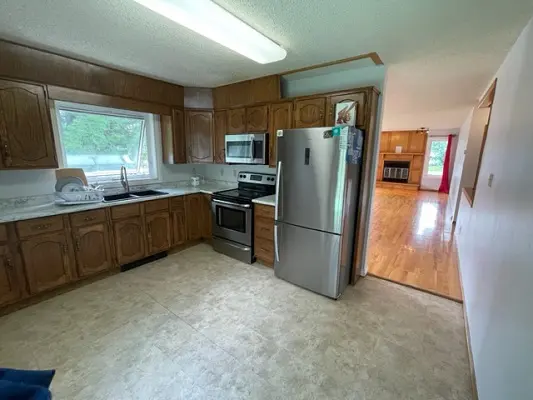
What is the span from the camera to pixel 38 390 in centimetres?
72

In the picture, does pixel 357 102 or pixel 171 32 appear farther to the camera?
pixel 357 102

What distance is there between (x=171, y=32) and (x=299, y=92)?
1742 millimetres

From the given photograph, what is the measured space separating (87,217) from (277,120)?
8.11 feet

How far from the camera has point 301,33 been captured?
1964 millimetres

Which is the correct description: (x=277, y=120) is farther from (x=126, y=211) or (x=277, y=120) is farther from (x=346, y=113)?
(x=126, y=211)

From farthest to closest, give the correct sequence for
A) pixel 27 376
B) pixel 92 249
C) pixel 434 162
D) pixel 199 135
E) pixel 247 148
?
pixel 434 162
pixel 199 135
pixel 247 148
pixel 92 249
pixel 27 376

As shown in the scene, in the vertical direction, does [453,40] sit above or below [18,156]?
above

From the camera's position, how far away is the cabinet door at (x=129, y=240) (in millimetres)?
2945

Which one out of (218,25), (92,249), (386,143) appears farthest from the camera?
(386,143)

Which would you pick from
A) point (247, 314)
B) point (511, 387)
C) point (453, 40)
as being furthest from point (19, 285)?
point (453, 40)

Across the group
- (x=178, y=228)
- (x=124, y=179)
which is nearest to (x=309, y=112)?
(x=178, y=228)

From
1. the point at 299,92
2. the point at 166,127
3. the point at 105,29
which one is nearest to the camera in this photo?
the point at 105,29

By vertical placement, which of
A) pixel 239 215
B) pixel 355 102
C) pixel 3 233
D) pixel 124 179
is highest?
pixel 355 102

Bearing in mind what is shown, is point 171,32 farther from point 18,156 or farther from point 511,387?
point 511,387
